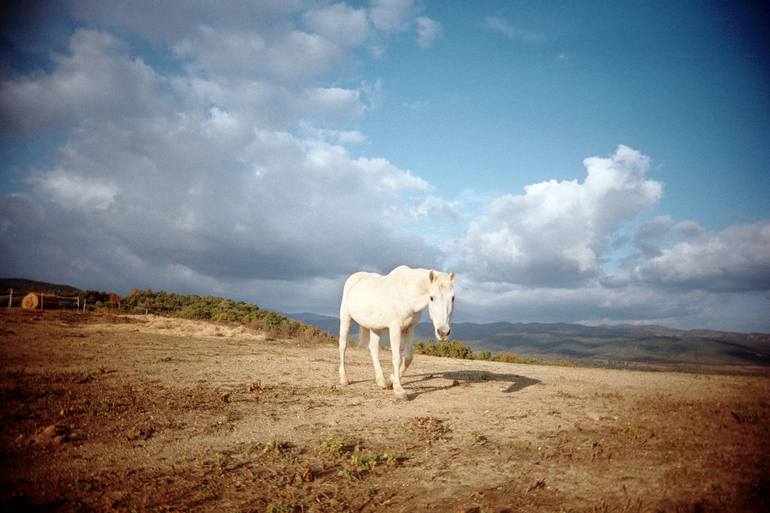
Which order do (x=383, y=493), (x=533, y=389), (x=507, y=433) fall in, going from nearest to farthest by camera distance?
1. (x=383, y=493)
2. (x=507, y=433)
3. (x=533, y=389)

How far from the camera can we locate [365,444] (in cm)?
541

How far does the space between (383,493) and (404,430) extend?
209 cm

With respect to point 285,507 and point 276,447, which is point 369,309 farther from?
point 285,507

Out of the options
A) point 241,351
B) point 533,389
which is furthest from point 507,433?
point 241,351

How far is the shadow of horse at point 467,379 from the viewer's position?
32.0 feet

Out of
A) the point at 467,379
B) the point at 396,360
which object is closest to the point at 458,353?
the point at 467,379

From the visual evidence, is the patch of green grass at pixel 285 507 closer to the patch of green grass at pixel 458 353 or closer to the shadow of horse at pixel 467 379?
the shadow of horse at pixel 467 379

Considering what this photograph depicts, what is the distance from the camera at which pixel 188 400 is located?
743 cm

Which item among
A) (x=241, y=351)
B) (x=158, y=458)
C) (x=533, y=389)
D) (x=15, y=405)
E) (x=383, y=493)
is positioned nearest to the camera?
(x=383, y=493)

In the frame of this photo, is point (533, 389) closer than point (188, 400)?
No

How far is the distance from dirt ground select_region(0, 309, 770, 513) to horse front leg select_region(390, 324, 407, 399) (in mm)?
321

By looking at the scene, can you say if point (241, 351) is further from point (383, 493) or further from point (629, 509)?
point (629, 509)

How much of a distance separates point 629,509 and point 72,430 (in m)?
7.08

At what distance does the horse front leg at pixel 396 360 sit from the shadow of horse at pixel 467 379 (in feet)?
1.85
